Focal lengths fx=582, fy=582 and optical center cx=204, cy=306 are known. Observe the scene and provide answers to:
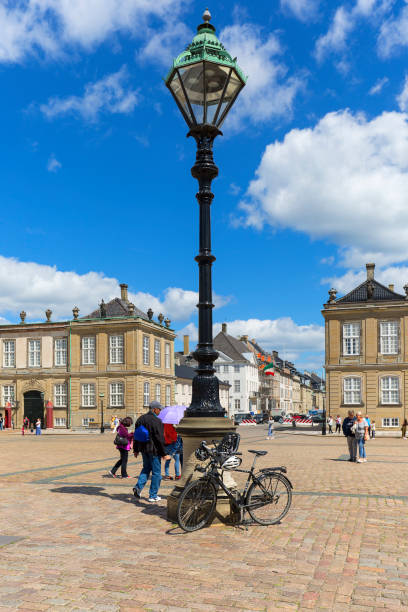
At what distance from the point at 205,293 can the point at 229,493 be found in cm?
284

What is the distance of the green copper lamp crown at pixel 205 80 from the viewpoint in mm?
8352

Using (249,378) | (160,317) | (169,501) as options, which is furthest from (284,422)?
(169,501)

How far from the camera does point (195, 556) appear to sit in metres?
6.29

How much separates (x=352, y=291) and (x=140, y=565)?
4195 centimetres

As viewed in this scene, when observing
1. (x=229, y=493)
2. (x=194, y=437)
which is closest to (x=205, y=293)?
(x=194, y=437)

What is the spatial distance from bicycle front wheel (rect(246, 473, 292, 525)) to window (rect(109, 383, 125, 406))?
45.2 metres

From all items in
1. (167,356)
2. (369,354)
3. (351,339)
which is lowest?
(167,356)

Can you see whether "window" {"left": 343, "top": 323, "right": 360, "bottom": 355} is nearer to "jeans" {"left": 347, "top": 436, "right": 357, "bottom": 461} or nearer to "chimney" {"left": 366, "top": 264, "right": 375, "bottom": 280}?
"chimney" {"left": 366, "top": 264, "right": 375, "bottom": 280}

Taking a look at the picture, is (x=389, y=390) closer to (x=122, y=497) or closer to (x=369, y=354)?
(x=369, y=354)

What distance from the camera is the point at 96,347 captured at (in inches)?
2103

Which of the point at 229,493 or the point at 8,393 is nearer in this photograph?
the point at 229,493

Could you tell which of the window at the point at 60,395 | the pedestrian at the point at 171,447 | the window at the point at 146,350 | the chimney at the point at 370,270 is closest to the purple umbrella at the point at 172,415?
the pedestrian at the point at 171,447

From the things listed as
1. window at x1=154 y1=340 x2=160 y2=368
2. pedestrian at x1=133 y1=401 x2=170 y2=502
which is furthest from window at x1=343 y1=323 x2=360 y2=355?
pedestrian at x1=133 y1=401 x2=170 y2=502

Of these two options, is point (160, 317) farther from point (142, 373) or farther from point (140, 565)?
point (140, 565)
